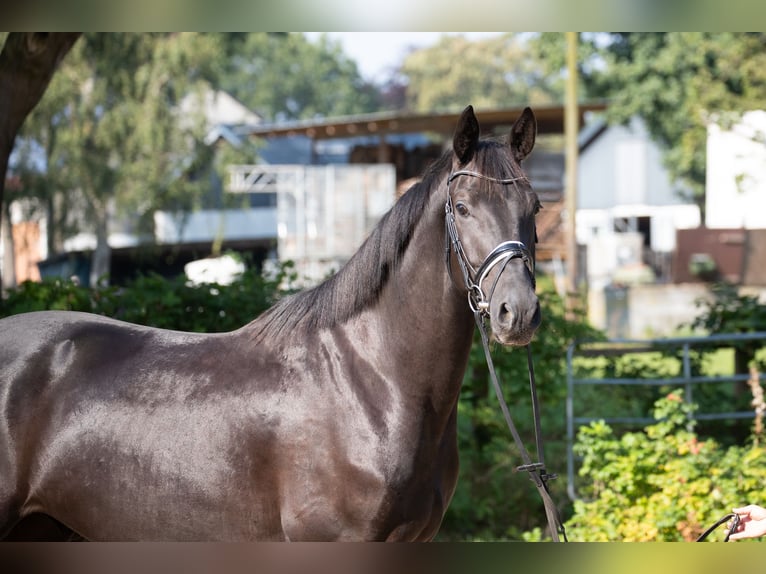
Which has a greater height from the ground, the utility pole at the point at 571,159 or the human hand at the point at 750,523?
the utility pole at the point at 571,159

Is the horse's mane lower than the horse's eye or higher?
lower

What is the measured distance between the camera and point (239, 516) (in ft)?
9.60

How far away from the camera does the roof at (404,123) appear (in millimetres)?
21719

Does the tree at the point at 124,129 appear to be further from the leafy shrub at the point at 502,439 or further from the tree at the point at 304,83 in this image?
the tree at the point at 304,83

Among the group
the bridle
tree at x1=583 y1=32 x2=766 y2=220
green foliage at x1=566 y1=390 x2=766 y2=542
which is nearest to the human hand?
the bridle

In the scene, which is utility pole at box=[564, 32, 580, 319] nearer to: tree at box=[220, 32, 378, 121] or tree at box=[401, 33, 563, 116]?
tree at box=[401, 33, 563, 116]

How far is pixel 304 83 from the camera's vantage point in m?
86.1

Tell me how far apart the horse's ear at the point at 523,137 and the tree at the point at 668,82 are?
77.3ft

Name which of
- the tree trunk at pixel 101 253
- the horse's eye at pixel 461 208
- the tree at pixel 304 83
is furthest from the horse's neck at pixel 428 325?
the tree at pixel 304 83

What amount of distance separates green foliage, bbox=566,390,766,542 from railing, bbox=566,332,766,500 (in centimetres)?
79

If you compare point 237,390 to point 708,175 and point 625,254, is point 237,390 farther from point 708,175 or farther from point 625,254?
point 708,175

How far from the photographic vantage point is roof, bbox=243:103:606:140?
71.3 ft

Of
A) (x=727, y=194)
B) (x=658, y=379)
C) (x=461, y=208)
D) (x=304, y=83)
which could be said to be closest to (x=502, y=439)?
(x=658, y=379)
